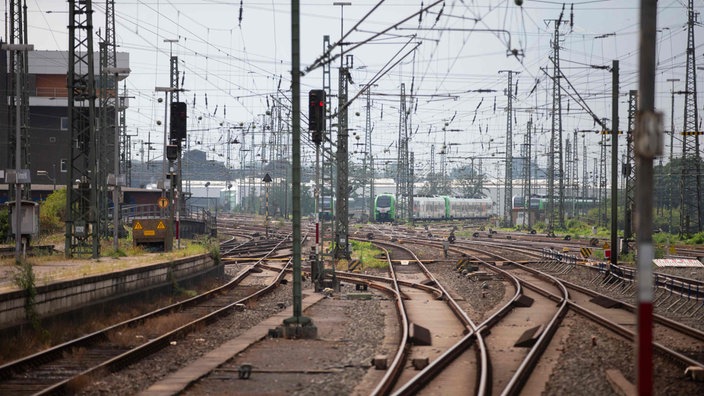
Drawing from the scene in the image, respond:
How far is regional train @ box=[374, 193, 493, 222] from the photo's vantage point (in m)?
98.9

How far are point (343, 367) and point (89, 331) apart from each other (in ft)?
22.0

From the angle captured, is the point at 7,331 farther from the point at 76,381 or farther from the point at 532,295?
the point at 532,295

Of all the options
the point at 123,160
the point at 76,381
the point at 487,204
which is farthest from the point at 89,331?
the point at 487,204

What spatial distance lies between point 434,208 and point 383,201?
6.09 m

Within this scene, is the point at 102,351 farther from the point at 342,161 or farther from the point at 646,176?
the point at 342,161

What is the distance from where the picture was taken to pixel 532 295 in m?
27.3

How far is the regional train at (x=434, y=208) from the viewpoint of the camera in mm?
98938

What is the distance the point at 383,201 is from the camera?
98.8m

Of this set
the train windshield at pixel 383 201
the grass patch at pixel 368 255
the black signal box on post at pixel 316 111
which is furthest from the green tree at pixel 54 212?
the train windshield at pixel 383 201

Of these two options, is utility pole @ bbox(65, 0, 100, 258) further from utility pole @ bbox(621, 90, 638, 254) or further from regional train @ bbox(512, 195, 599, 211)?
regional train @ bbox(512, 195, 599, 211)

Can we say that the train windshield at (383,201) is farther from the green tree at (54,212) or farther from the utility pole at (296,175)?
the utility pole at (296,175)

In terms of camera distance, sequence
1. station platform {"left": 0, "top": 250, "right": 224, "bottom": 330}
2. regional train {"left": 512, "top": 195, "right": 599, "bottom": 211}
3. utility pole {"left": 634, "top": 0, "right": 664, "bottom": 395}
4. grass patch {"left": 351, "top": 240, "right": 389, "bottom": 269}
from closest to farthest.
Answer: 1. utility pole {"left": 634, "top": 0, "right": 664, "bottom": 395}
2. station platform {"left": 0, "top": 250, "right": 224, "bottom": 330}
3. grass patch {"left": 351, "top": 240, "right": 389, "bottom": 269}
4. regional train {"left": 512, "top": 195, "right": 599, "bottom": 211}

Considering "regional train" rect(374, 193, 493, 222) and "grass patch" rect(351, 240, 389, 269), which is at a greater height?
"regional train" rect(374, 193, 493, 222)

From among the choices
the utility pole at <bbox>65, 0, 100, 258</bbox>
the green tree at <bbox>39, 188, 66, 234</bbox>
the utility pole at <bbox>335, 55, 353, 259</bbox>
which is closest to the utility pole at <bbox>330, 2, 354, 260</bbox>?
the utility pole at <bbox>335, 55, 353, 259</bbox>
